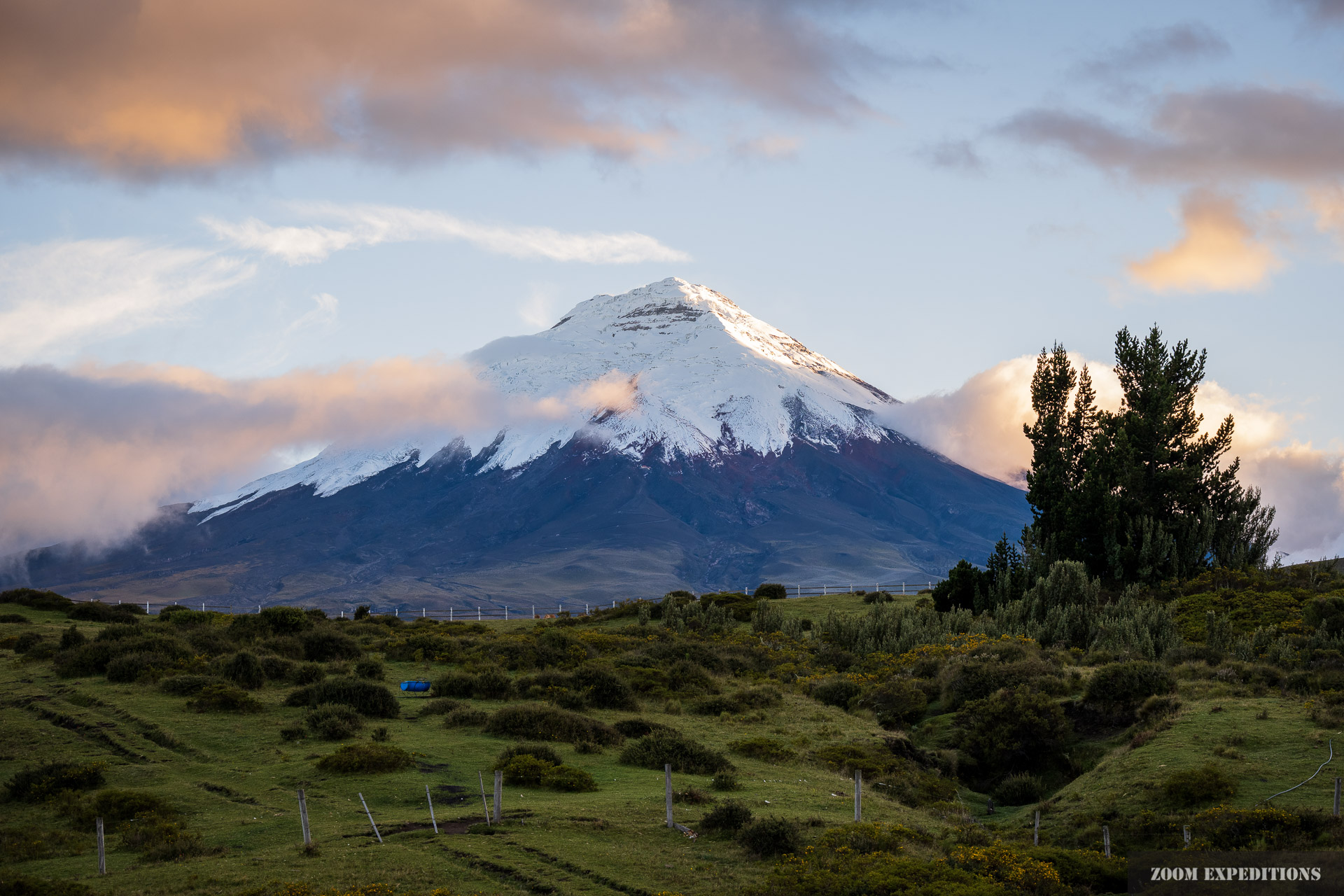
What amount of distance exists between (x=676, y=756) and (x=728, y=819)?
244 inches

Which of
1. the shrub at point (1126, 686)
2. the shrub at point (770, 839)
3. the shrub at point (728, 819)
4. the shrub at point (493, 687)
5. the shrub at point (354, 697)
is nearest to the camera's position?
the shrub at point (770, 839)

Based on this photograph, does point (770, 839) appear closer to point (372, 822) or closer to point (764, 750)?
point (372, 822)

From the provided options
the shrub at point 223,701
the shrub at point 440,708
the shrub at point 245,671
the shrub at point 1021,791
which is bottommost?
the shrub at point 1021,791

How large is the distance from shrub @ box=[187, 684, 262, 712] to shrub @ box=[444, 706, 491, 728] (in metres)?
4.76

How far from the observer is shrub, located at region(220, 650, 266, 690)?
95.4 feet

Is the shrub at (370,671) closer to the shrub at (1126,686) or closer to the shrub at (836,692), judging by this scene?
the shrub at (836,692)

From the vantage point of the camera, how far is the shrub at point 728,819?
17.2 metres

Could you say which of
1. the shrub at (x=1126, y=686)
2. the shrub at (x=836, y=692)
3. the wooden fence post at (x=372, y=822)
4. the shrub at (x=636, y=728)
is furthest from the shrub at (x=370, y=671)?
the shrub at (x=1126, y=686)

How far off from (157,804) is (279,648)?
1642 cm

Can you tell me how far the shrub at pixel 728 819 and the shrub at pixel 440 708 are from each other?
11554 mm

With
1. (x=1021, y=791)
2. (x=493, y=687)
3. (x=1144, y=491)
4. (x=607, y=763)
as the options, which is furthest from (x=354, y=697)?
(x=1144, y=491)

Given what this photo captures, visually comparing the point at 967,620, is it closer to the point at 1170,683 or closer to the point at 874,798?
the point at 1170,683

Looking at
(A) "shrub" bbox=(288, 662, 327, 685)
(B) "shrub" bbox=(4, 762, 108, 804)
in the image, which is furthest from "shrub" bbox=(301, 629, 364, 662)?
(B) "shrub" bbox=(4, 762, 108, 804)

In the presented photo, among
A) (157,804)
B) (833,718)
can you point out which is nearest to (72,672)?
(157,804)
